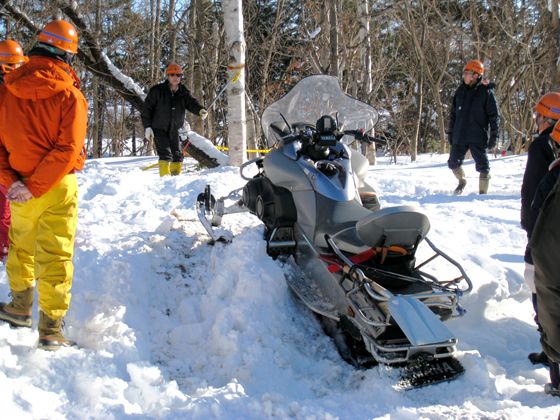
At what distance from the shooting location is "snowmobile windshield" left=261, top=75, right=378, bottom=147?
495 centimetres

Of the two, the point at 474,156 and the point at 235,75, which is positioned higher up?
the point at 235,75

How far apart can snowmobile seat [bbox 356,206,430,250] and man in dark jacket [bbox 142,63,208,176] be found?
5.12 metres

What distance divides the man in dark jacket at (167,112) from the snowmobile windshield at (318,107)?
3.29 m

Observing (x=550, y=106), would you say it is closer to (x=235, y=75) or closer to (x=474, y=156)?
(x=474, y=156)

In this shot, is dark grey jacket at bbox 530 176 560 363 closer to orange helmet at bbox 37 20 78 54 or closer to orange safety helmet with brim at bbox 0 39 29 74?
orange helmet at bbox 37 20 78 54

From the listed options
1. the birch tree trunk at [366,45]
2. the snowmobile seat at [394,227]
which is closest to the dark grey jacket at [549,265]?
the snowmobile seat at [394,227]

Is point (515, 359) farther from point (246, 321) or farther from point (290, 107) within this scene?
point (290, 107)

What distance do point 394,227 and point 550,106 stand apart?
158 cm

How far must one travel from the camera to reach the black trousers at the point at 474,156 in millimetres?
7730

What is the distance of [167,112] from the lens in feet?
26.7

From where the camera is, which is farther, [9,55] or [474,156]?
[474,156]

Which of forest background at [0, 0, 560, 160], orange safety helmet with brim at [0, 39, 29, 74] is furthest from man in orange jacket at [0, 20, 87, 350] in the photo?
forest background at [0, 0, 560, 160]

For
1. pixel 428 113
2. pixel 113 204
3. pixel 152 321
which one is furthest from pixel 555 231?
pixel 428 113

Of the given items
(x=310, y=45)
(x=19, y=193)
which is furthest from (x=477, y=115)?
(x=310, y=45)
